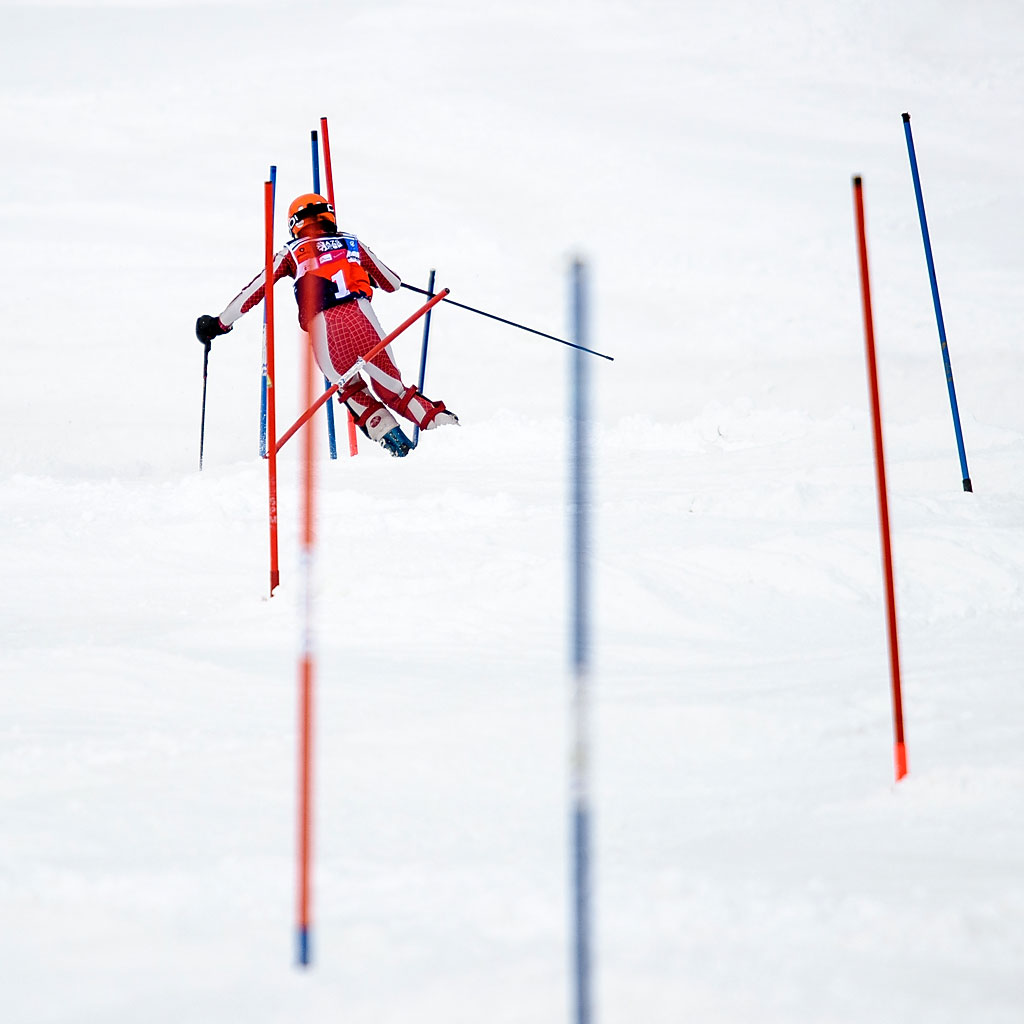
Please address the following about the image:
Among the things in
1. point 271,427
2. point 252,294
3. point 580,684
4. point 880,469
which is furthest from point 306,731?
point 252,294

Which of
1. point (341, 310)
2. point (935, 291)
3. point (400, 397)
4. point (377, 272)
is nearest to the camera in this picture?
point (935, 291)

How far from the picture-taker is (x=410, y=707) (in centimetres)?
396

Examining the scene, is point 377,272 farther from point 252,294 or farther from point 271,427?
point 271,427

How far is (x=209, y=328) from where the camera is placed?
8.41 metres

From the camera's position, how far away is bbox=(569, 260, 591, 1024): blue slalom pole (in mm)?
1865

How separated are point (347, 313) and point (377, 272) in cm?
38

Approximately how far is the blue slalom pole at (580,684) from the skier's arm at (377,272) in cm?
683

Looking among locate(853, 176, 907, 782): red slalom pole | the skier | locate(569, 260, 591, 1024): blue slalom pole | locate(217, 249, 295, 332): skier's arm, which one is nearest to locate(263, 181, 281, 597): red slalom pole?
the skier

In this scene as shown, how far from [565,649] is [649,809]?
1527mm

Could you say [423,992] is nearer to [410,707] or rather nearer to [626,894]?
[626,894]

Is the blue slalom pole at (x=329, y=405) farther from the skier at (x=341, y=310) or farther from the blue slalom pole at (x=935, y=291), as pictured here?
the blue slalom pole at (x=935, y=291)

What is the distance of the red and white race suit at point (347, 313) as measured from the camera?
8219 millimetres

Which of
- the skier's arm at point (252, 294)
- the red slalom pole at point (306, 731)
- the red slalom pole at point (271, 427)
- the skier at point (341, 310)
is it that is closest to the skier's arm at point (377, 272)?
the skier at point (341, 310)

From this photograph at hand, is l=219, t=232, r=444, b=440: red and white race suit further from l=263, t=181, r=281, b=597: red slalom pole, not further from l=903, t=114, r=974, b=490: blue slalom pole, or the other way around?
l=903, t=114, r=974, b=490: blue slalom pole
